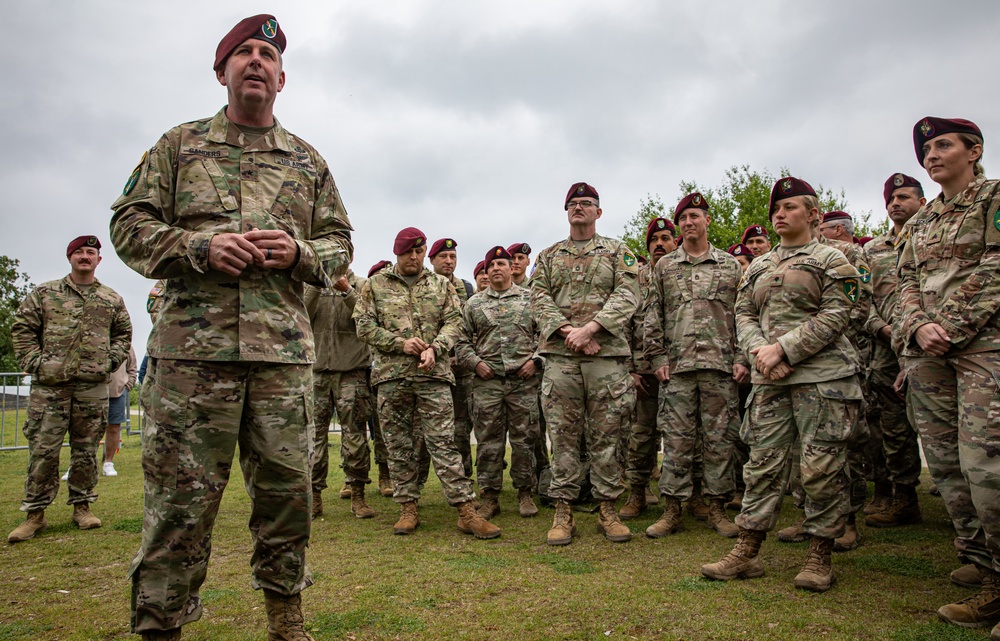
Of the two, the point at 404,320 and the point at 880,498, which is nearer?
the point at 880,498

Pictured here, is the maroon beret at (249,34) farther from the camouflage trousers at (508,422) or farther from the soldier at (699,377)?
the camouflage trousers at (508,422)

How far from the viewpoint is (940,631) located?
324 centimetres

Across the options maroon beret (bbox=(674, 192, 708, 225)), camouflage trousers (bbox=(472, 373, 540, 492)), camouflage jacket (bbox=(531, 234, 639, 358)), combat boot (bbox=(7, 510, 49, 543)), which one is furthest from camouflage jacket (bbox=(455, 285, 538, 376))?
combat boot (bbox=(7, 510, 49, 543))

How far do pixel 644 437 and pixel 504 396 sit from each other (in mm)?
1554

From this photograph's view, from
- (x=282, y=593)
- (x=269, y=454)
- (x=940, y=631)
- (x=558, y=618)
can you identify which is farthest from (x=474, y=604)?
(x=940, y=631)

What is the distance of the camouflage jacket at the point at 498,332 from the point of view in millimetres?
7102

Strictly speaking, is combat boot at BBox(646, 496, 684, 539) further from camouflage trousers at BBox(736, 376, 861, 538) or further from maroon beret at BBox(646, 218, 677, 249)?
maroon beret at BBox(646, 218, 677, 249)

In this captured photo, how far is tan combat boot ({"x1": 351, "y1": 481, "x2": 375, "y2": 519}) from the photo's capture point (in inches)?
264

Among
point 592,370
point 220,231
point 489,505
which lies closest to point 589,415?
point 592,370

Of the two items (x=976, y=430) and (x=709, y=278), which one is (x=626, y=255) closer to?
(x=709, y=278)

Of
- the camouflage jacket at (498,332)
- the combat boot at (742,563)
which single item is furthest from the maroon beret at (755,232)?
the combat boot at (742,563)

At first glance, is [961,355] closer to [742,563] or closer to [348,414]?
[742,563]

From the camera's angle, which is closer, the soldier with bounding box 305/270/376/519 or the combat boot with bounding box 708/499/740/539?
the combat boot with bounding box 708/499/740/539

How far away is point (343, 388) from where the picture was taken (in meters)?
7.18
